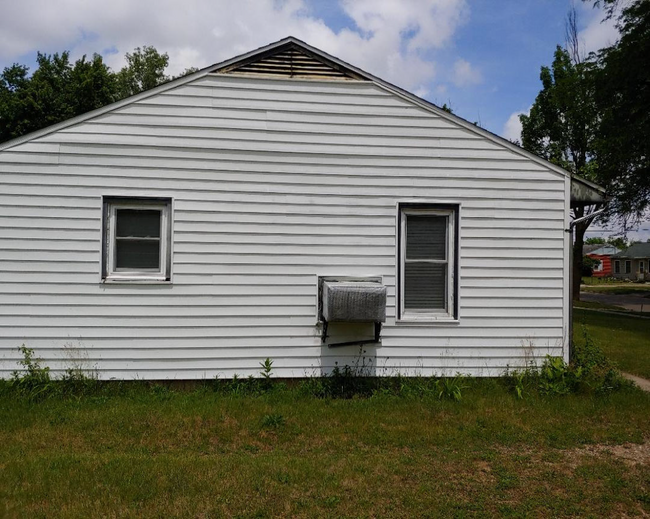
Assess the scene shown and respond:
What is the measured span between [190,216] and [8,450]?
320 cm

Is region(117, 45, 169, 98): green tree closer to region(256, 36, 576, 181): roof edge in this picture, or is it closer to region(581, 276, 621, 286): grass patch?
region(256, 36, 576, 181): roof edge

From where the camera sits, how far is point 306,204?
22.4ft

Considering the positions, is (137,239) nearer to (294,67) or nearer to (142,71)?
(294,67)

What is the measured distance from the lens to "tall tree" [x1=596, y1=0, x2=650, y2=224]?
1606cm

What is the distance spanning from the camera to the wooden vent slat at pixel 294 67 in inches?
273

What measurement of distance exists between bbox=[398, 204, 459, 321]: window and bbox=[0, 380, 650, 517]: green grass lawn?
118 centimetres

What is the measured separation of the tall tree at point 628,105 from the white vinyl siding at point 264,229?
12.1 metres

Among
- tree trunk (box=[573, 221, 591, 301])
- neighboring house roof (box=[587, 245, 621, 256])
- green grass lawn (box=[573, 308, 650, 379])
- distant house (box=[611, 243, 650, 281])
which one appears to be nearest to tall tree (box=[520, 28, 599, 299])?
tree trunk (box=[573, 221, 591, 301])

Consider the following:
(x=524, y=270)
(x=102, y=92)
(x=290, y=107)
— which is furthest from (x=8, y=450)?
(x=102, y=92)

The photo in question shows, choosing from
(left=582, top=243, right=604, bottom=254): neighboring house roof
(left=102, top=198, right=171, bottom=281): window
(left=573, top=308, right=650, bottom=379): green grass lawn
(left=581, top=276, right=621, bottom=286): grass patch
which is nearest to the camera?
(left=102, top=198, right=171, bottom=281): window

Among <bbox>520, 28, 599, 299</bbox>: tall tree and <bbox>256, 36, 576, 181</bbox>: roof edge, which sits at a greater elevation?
<bbox>520, 28, 599, 299</bbox>: tall tree

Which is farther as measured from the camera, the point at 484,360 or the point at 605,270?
the point at 605,270

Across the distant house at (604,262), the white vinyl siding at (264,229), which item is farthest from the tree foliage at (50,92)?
the distant house at (604,262)

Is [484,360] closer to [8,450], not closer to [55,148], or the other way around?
[8,450]
